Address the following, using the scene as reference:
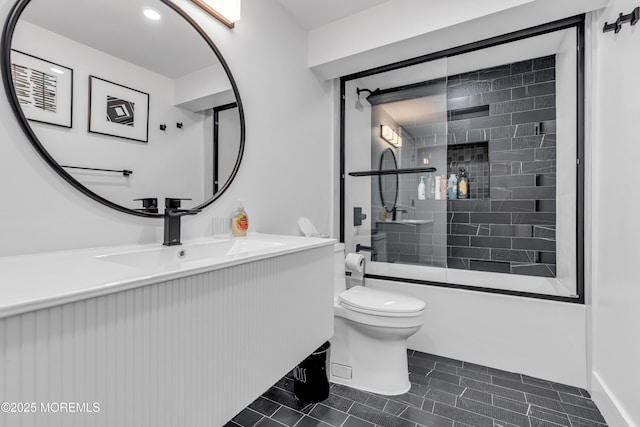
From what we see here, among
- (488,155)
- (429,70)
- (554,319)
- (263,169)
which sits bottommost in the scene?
(554,319)

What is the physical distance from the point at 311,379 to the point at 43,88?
1641 mm

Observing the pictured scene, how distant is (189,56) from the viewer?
138cm

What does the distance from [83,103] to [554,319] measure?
257 cm

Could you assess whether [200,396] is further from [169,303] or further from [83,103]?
[83,103]

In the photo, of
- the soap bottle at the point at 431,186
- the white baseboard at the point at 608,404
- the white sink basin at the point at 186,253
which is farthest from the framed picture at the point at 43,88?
the white baseboard at the point at 608,404

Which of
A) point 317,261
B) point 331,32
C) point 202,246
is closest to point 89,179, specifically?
point 202,246

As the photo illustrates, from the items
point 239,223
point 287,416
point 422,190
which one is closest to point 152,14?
point 239,223

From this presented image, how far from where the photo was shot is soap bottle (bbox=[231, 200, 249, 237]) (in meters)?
1.52

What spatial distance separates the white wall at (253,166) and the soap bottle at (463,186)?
1307 millimetres

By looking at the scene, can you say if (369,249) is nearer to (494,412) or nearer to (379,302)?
(379,302)

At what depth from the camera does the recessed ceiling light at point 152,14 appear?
1.22 meters

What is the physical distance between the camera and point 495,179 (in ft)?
9.06

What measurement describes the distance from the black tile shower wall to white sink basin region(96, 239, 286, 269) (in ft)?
7.34

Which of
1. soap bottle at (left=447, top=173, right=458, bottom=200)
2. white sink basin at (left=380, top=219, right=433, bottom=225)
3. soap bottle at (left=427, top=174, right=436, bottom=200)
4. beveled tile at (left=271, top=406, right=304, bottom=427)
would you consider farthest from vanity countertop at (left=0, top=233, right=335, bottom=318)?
soap bottle at (left=447, top=173, right=458, bottom=200)
